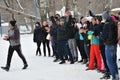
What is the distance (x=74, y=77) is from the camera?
1022 centimetres

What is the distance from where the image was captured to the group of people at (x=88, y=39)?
28.9 ft

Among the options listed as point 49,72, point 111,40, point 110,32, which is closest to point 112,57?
point 111,40

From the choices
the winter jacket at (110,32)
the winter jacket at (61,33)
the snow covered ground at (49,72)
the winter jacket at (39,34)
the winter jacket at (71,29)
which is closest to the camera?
the winter jacket at (110,32)

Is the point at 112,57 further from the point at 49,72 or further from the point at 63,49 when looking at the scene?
the point at 63,49

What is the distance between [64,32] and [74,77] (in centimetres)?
266

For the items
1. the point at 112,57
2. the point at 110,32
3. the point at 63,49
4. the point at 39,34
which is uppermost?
the point at 110,32

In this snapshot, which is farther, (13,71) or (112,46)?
(13,71)

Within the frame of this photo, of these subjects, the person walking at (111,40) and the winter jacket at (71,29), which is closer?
the person walking at (111,40)

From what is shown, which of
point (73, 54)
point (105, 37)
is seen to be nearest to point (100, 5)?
point (73, 54)

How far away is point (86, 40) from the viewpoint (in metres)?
11.5

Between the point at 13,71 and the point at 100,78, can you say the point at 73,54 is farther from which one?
the point at 100,78

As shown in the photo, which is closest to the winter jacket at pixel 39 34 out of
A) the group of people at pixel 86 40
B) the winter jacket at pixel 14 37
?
the group of people at pixel 86 40

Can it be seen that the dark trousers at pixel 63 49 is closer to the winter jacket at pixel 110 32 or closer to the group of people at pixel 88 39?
the group of people at pixel 88 39

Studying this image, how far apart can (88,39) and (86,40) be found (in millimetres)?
211
